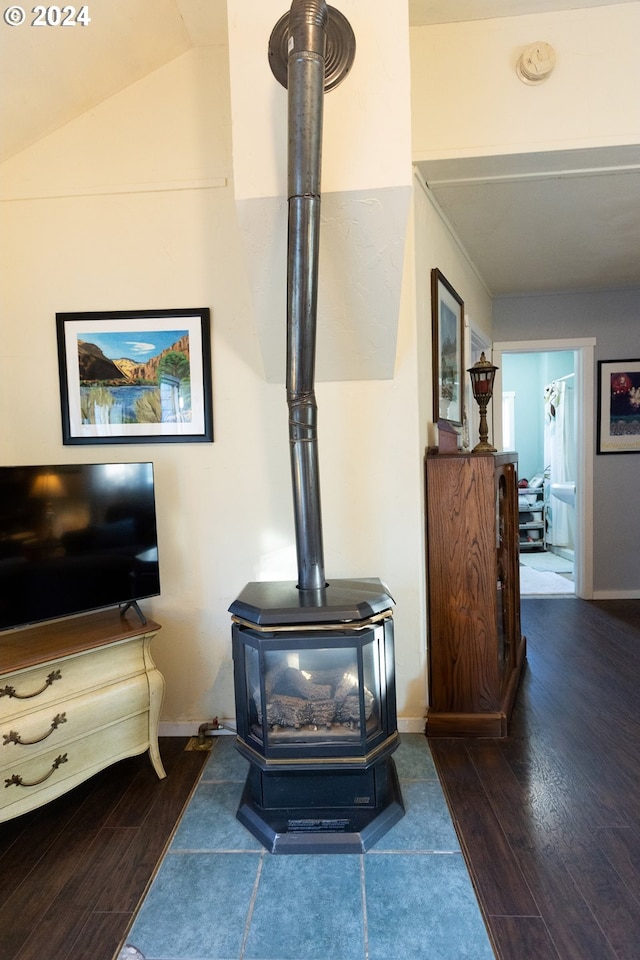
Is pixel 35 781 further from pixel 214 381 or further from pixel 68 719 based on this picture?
pixel 214 381

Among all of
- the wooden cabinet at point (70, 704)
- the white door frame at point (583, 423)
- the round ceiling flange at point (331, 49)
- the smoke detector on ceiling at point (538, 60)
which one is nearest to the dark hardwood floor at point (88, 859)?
the wooden cabinet at point (70, 704)

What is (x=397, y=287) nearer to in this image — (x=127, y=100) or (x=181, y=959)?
(x=127, y=100)

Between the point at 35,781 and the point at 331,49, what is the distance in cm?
248

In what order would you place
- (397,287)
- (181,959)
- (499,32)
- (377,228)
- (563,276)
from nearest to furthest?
1. (181,959)
2. (377,228)
3. (397,287)
4. (499,32)
5. (563,276)

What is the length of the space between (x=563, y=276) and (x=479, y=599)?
2.65 metres

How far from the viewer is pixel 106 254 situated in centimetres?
222

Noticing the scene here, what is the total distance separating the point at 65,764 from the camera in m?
1.76

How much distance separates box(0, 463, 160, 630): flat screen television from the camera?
181 centimetres

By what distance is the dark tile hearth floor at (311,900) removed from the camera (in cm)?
132

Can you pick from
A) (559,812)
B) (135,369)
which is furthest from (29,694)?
(559,812)

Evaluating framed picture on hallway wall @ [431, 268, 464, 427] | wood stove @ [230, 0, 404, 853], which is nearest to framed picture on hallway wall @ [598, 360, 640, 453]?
framed picture on hallway wall @ [431, 268, 464, 427]

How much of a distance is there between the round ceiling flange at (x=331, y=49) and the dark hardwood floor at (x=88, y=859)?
246cm

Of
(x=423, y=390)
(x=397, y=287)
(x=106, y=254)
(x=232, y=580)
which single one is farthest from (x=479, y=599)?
(x=106, y=254)

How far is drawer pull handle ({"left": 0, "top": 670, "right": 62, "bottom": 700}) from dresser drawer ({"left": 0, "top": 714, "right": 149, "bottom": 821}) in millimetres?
184
